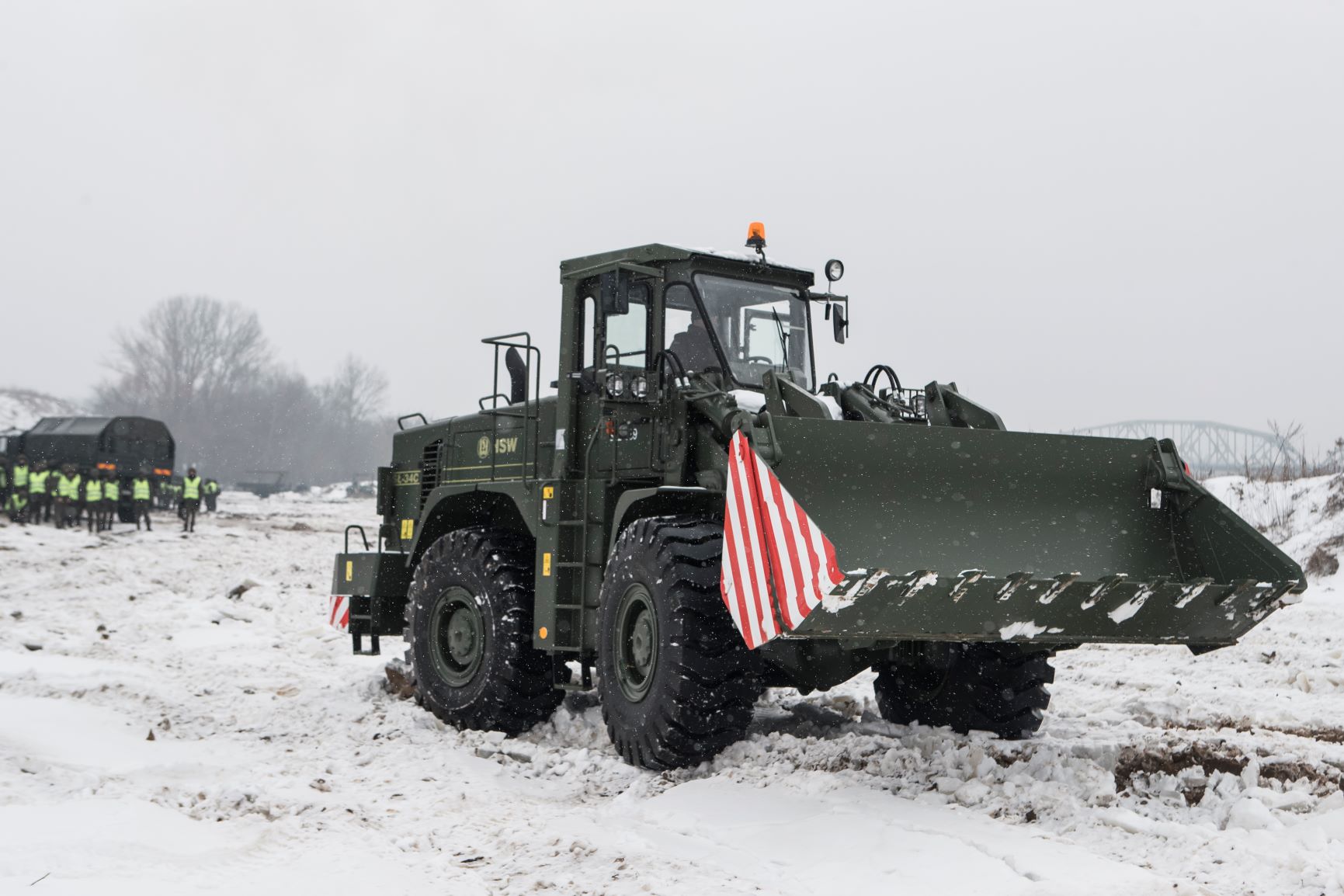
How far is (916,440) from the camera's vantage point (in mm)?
6312

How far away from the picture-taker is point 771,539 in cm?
558

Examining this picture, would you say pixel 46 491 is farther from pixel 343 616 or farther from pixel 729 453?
pixel 729 453

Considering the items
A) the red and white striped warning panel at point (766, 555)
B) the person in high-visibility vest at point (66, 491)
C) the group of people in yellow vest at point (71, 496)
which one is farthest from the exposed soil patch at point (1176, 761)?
the person in high-visibility vest at point (66, 491)

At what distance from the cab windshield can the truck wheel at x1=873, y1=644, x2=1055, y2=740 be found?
1843 millimetres

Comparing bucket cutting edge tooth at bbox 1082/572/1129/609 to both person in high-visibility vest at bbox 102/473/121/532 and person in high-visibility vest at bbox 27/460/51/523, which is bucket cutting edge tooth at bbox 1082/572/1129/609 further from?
person in high-visibility vest at bbox 27/460/51/523

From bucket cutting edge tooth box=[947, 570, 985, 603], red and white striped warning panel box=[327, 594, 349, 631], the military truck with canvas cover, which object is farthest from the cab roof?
the military truck with canvas cover

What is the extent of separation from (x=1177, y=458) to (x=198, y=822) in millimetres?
5049

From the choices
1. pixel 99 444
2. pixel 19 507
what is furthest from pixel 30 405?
pixel 19 507

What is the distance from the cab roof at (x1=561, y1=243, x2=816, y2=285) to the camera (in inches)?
286

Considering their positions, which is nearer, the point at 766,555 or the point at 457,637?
the point at 766,555

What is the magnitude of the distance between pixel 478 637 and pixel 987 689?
3171mm

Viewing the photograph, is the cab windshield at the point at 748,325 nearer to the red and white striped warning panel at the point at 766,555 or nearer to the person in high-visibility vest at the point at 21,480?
the red and white striped warning panel at the point at 766,555

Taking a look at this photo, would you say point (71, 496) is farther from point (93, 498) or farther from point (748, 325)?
point (748, 325)

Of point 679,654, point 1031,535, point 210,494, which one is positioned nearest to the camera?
point 679,654
